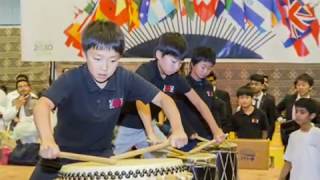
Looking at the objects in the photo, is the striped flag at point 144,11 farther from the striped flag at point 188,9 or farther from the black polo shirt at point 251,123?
the black polo shirt at point 251,123

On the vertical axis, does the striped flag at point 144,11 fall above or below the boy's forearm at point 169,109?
above

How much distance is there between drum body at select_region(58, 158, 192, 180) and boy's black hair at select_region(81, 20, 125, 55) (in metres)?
0.46

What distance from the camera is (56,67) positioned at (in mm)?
7113

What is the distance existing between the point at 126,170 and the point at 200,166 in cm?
113

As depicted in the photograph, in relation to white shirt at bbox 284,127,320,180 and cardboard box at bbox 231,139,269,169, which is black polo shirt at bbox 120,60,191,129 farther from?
cardboard box at bbox 231,139,269,169

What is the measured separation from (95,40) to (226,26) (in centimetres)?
358

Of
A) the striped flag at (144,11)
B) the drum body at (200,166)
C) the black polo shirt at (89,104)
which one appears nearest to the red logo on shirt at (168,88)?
the drum body at (200,166)

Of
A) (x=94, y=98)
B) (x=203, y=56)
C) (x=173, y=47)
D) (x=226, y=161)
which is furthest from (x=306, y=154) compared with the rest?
(x=94, y=98)

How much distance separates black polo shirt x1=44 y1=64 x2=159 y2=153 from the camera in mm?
2496

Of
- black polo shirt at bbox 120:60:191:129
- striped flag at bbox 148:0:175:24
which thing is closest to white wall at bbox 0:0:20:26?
striped flag at bbox 148:0:175:24

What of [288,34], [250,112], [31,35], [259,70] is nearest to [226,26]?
[288,34]

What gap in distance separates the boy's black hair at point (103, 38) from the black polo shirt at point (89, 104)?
0.14 meters

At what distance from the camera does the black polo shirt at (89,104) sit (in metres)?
2.50

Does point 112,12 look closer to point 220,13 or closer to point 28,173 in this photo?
point 220,13
